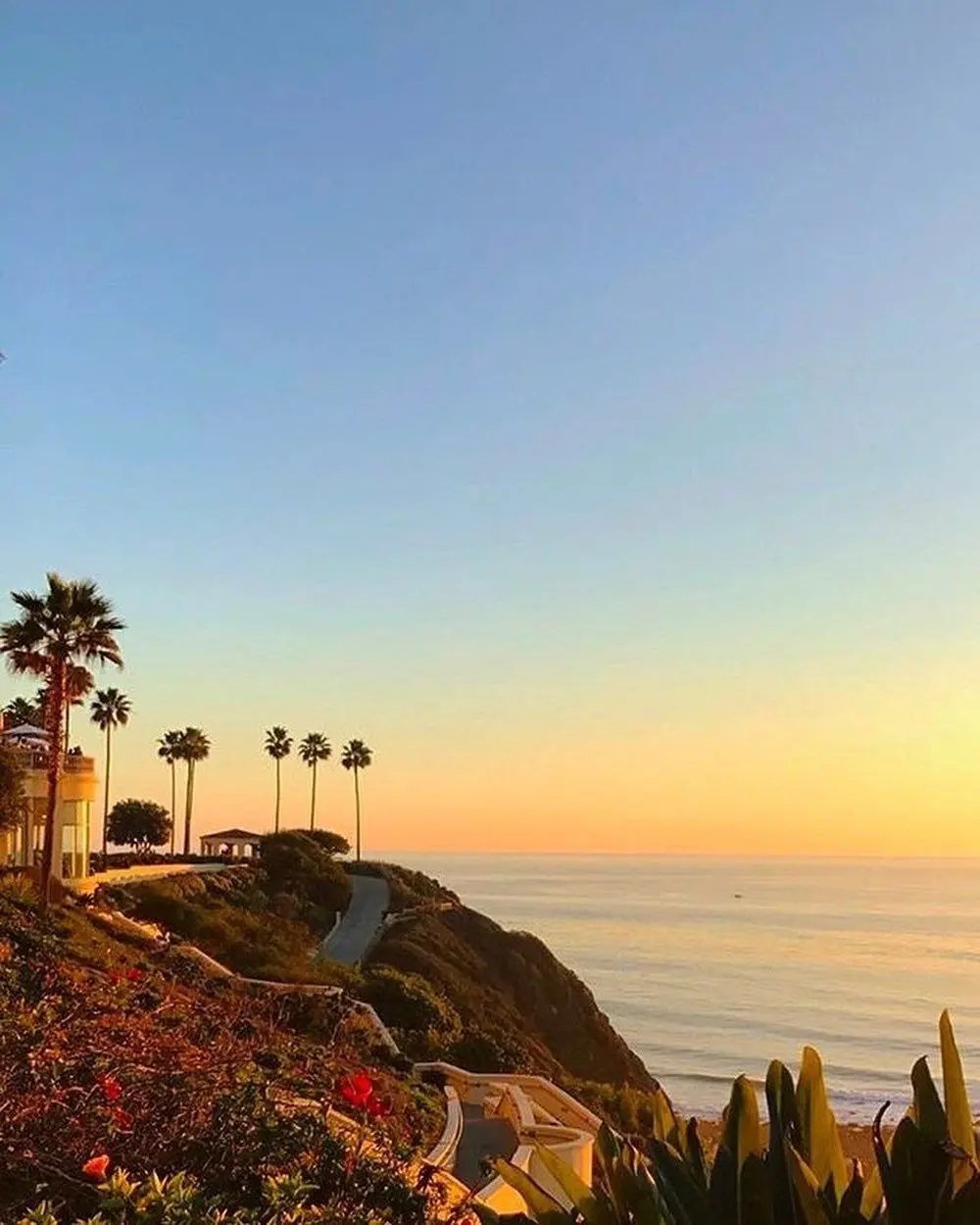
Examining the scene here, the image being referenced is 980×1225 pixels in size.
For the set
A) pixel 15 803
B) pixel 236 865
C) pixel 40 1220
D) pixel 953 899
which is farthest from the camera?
pixel 953 899

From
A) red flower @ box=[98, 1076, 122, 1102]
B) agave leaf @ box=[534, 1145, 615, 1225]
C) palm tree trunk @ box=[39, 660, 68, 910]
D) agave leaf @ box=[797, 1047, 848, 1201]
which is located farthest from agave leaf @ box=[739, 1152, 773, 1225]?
palm tree trunk @ box=[39, 660, 68, 910]

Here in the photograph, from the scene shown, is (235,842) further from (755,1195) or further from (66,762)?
(755,1195)

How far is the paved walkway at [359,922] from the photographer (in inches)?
1769

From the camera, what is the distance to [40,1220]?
414cm

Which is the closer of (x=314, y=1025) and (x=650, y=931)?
(x=314, y=1025)

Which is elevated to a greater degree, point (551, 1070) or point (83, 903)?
point (83, 903)

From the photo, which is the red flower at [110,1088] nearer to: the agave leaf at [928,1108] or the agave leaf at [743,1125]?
the agave leaf at [743,1125]

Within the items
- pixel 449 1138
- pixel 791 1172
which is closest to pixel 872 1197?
pixel 791 1172

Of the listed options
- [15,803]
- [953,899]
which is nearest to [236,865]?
[15,803]

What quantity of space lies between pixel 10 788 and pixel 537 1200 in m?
32.9

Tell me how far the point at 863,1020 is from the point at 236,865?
30.0m

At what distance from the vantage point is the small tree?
6912cm

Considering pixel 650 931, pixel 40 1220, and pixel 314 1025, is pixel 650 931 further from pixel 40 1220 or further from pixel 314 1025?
pixel 40 1220

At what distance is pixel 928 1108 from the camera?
122 inches
